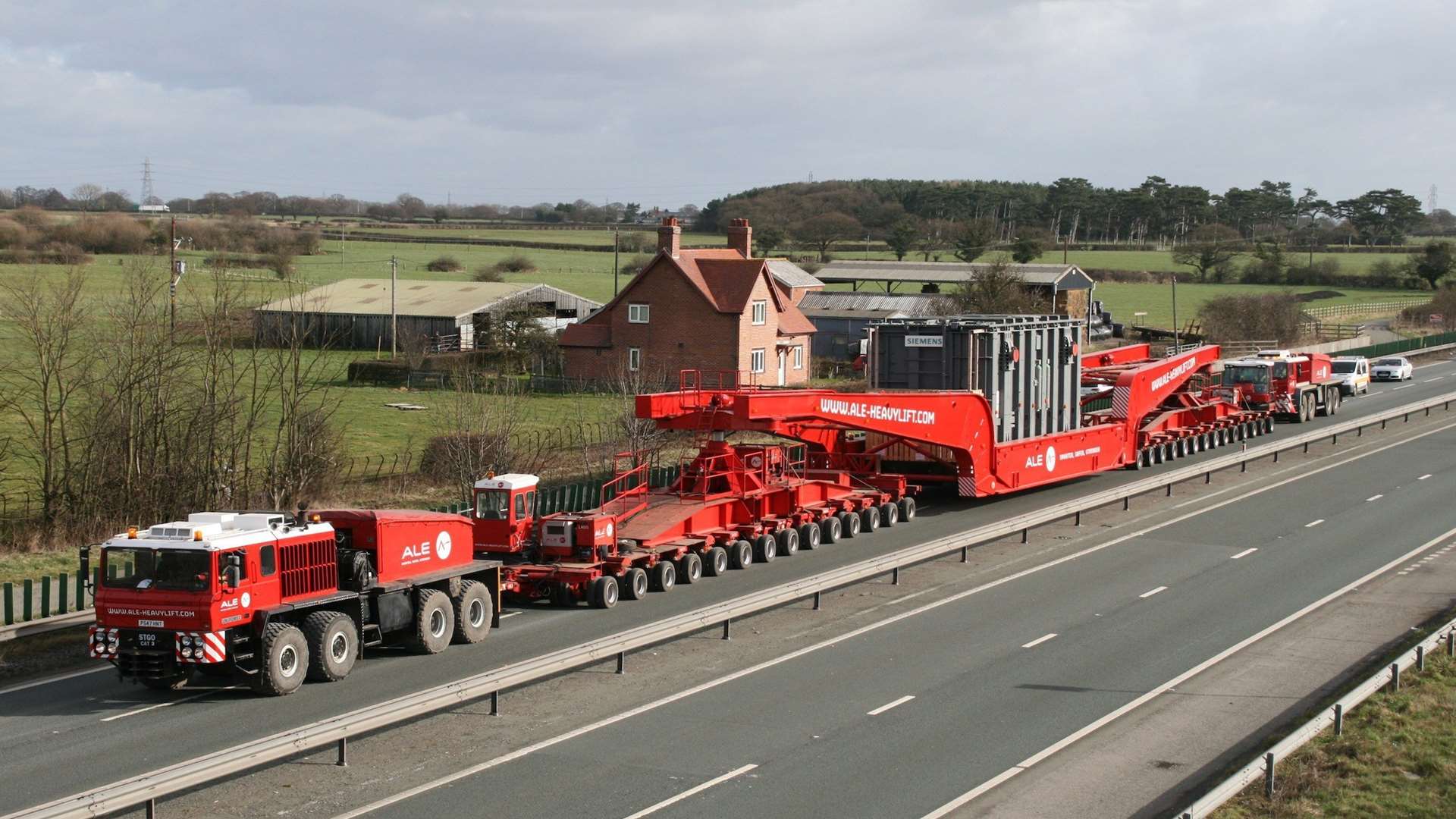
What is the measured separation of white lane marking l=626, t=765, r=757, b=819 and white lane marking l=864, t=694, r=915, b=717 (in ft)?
8.05

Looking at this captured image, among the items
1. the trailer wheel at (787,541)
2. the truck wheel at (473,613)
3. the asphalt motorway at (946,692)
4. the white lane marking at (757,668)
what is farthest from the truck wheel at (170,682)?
the trailer wheel at (787,541)

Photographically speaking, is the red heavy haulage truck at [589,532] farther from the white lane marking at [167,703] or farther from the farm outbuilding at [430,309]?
the farm outbuilding at [430,309]

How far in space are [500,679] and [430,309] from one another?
6686cm

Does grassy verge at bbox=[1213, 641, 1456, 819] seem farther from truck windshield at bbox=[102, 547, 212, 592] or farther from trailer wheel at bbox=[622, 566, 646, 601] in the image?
truck windshield at bbox=[102, 547, 212, 592]

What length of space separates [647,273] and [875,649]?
4667cm

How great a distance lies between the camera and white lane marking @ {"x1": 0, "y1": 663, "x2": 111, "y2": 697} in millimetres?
18719

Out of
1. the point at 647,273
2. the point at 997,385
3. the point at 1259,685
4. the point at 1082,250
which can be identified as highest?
the point at 1082,250

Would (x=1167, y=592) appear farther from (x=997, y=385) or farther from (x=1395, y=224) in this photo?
(x=1395, y=224)

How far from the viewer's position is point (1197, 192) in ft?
650

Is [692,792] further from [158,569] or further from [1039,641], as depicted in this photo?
[1039,641]

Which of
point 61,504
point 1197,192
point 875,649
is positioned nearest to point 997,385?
point 875,649

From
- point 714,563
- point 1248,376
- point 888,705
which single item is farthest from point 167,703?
point 1248,376

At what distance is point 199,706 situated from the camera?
1759cm

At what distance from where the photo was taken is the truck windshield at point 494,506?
950 inches
